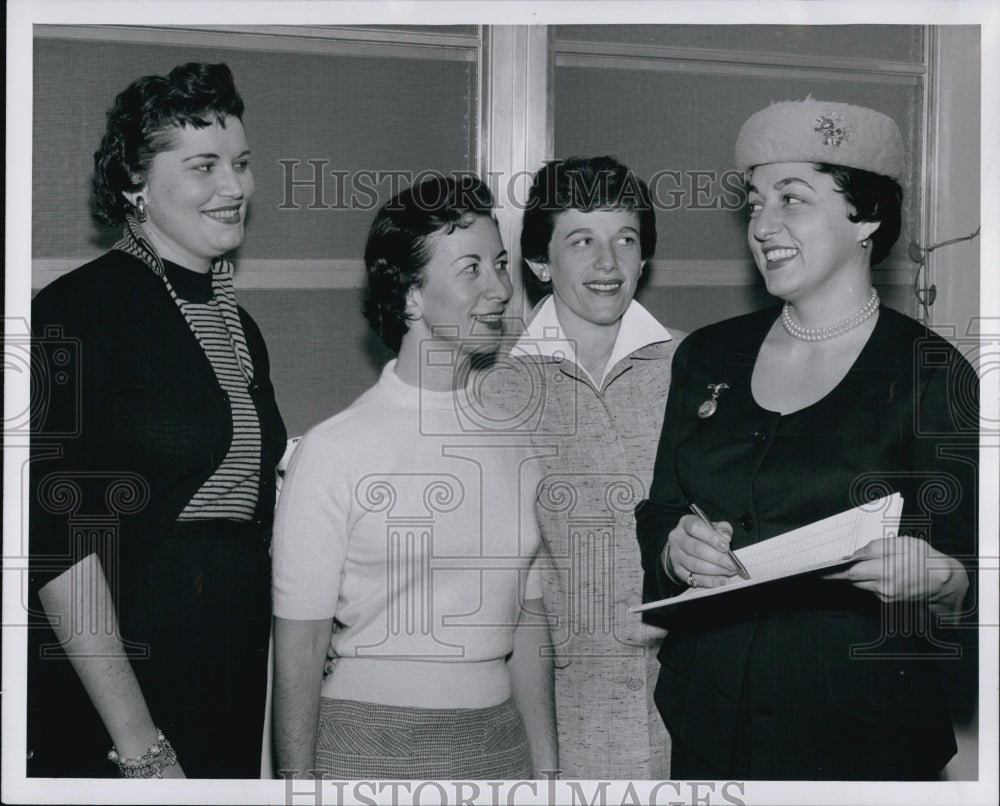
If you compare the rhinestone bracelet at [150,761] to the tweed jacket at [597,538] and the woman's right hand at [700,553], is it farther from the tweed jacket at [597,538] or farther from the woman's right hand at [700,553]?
the woman's right hand at [700,553]

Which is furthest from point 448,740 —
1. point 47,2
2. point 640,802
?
point 47,2

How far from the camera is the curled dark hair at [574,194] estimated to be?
1.48 m

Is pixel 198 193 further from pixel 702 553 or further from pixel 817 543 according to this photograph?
pixel 817 543

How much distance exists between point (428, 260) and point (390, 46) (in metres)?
0.33

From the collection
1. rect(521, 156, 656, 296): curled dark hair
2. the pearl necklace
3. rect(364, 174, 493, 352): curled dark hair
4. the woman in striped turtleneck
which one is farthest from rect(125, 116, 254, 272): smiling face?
the pearl necklace

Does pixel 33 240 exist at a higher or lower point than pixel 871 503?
higher

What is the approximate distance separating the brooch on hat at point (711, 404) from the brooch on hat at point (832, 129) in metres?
0.37

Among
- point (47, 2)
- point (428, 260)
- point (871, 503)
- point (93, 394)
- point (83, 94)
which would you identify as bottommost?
point (871, 503)

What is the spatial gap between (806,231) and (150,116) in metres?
0.94

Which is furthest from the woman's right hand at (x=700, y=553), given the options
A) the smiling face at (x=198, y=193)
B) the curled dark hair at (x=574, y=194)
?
the smiling face at (x=198, y=193)

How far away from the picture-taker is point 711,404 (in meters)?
1.48

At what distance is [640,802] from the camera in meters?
1.50

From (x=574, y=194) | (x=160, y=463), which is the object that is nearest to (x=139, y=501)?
(x=160, y=463)

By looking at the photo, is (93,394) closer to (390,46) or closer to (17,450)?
(17,450)
